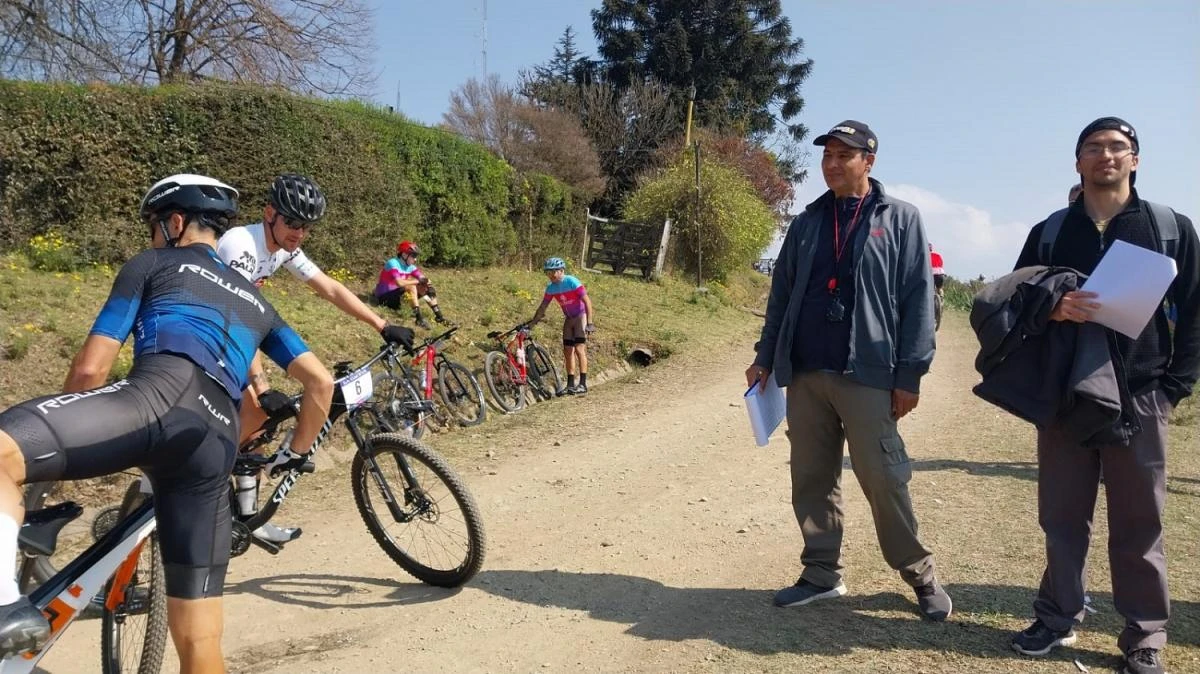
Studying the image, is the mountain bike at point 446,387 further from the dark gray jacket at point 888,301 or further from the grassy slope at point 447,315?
the dark gray jacket at point 888,301

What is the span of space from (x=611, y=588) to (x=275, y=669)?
1.72 m

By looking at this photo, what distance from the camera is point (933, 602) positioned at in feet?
12.9

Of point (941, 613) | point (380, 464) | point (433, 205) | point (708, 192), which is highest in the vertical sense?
point (708, 192)

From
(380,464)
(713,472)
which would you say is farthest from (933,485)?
(380,464)

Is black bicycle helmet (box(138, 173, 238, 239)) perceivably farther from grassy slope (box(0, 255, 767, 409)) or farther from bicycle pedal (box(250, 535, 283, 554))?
grassy slope (box(0, 255, 767, 409))

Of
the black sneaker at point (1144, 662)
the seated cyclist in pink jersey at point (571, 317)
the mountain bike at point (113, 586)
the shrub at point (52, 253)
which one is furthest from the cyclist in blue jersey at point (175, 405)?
the seated cyclist in pink jersey at point (571, 317)

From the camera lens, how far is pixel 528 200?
19.3 meters

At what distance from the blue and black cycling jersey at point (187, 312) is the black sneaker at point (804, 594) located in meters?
2.76

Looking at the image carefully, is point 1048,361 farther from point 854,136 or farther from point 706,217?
point 706,217

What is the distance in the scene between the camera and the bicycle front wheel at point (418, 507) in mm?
4363

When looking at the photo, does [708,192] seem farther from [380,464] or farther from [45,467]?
[45,467]

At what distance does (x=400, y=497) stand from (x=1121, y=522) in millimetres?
3464

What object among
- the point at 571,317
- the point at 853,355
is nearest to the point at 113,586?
the point at 853,355

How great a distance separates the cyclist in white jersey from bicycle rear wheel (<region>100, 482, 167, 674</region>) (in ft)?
3.04
